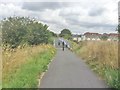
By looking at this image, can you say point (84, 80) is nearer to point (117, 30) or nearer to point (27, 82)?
point (27, 82)

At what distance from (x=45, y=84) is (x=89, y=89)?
1786mm

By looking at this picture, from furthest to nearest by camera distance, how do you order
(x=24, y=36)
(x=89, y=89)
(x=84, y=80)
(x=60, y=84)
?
(x=24, y=36), (x=84, y=80), (x=60, y=84), (x=89, y=89)

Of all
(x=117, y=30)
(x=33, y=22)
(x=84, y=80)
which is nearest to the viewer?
(x=84, y=80)

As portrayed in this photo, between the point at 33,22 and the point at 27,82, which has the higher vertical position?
the point at 33,22

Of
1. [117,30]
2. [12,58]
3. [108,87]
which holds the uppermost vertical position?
[117,30]

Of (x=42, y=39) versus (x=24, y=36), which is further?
(x=42, y=39)

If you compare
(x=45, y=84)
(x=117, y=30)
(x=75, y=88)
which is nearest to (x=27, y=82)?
(x=45, y=84)

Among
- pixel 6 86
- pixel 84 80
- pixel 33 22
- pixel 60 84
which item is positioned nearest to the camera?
pixel 6 86

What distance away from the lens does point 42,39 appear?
46.2 m

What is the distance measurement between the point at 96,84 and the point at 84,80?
1.09 meters

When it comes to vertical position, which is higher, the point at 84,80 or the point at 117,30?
the point at 117,30

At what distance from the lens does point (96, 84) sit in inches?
465

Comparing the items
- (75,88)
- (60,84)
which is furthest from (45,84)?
(75,88)

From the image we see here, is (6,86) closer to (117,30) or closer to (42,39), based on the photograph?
(117,30)
